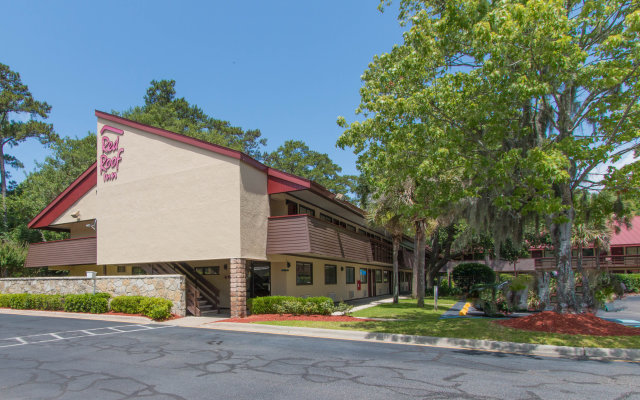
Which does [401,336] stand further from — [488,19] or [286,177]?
[286,177]

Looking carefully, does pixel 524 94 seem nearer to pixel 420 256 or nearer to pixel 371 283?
pixel 420 256

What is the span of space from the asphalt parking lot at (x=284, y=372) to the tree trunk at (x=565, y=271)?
12.3 ft

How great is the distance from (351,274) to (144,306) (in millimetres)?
14906

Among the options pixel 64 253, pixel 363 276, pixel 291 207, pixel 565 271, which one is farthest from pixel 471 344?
pixel 64 253

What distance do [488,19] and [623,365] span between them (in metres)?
7.85

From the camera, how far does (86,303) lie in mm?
18312

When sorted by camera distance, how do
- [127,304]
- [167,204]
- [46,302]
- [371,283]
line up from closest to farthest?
[127,304]
[167,204]
[46,302]
[371,283]

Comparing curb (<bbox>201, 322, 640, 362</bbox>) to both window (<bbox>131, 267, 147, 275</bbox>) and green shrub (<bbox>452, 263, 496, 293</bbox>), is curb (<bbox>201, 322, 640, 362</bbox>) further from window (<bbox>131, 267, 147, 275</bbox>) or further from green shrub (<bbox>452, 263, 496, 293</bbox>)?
green shrub (<bbox>452, 263, 496, 293</bbox>)

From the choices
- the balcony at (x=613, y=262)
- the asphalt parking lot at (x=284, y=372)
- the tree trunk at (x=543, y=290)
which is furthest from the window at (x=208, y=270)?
the balcony at (x=613, y=262)

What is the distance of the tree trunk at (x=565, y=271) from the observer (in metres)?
11.9

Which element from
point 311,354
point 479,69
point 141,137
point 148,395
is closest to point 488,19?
point 479,69

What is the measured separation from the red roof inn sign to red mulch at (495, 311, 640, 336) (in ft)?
59.6

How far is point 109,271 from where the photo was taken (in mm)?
23000

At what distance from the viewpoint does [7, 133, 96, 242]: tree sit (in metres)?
32.9
